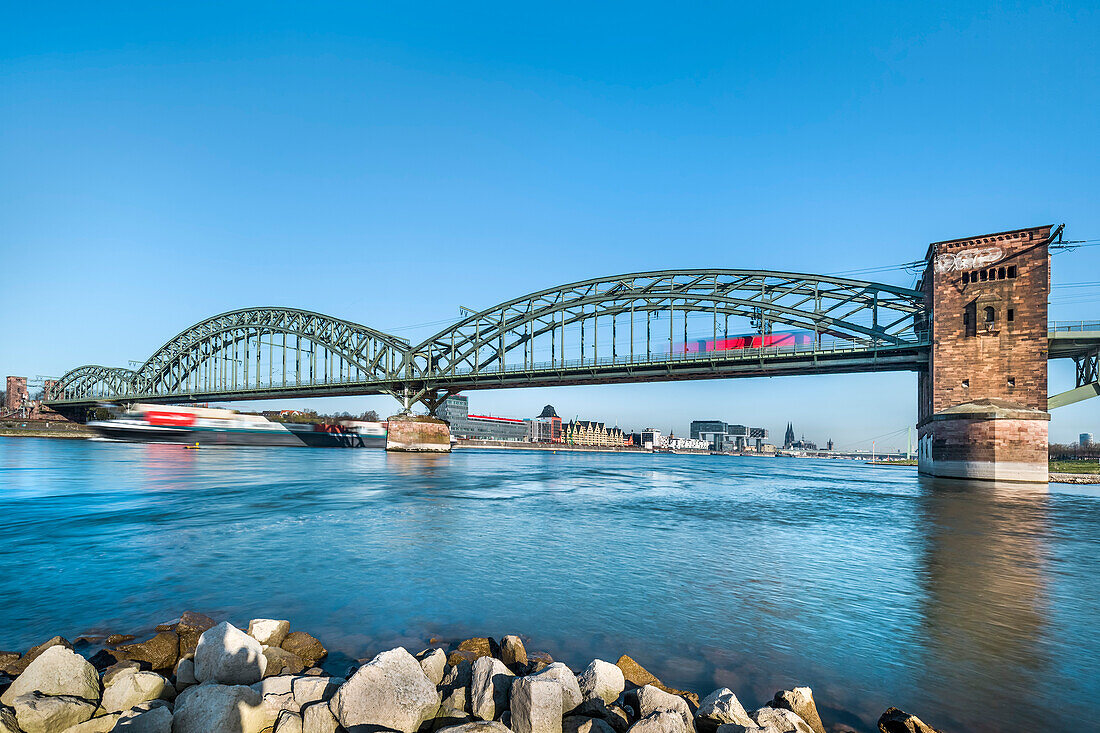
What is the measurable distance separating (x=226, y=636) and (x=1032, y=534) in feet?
70.5

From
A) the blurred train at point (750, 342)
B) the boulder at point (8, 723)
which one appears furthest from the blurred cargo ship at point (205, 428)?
the boulder at point (8, 723)

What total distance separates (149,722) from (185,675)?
1.11 meters

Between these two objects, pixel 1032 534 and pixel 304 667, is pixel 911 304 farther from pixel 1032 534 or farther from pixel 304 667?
pixel 304 667

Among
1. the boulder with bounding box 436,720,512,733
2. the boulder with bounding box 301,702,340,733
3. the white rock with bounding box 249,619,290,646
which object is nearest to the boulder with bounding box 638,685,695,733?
the boulder with bounding box 436,720,512,733

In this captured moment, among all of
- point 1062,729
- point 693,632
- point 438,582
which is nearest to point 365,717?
point 693,632

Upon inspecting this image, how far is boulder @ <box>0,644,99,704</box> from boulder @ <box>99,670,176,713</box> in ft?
0.57

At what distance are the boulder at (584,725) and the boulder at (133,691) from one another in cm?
365

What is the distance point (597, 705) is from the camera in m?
4.66

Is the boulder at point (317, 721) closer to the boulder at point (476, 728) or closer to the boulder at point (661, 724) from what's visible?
the boulder at point (476, 728)

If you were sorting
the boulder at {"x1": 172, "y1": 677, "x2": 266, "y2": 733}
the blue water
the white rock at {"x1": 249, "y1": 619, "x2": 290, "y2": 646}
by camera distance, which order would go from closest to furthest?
1. the boulder at {"x1": 172, "y1": 677, "x2": 266, "y2": 733}
2. the white rock at {"x1": 249, "y1": 619, "x2": 290, "y2": 646}
3. the blue water

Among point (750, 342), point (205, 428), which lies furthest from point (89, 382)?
point (750, 342)

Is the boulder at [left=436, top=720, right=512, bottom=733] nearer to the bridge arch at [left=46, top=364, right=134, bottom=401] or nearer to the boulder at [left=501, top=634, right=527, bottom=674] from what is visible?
the boulder at [left=501, top=634, right=527, bottom=674]

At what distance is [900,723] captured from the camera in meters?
4.77

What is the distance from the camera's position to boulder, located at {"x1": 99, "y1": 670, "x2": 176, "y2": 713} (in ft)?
15.5
